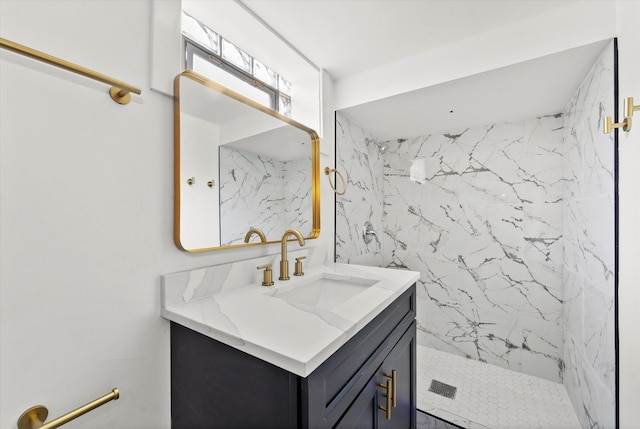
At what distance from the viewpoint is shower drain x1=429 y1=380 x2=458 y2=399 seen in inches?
74.5

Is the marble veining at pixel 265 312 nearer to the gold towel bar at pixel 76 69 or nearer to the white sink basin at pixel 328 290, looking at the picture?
the white sink basin at pixel 328 290

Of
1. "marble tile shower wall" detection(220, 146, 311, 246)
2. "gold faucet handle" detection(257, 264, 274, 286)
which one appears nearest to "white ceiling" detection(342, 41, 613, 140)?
"marble tile shower wall" detection(220, 146, 311, 246)

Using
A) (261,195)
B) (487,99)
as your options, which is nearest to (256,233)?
(261,195)

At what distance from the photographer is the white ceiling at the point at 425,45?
1.25m

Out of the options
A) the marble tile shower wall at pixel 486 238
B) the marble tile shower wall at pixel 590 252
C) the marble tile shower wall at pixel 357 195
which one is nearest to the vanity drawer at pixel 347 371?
the marble tile shower wall at pixel 357 195

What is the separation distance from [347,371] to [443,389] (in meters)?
1.59

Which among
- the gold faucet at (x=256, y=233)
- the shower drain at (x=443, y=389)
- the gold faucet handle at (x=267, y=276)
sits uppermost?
the gold faucet at (x=256, y=233)

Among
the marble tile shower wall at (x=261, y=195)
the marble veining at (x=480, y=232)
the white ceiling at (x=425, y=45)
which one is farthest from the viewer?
the marble veining at (x=480, y=232)

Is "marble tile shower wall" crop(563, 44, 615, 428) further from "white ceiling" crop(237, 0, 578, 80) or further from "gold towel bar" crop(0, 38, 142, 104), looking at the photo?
"gold towel bar" crop(0, 38, 142, 104)

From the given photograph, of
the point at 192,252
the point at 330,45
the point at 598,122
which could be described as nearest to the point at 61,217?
the point at 192,252

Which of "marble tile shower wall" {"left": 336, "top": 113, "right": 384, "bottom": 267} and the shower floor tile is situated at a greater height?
"marble tile shower wall" {"left": 336, "top": 113, "right": 384, "bottom": 267}

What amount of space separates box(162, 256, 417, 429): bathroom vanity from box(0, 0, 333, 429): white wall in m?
0.11

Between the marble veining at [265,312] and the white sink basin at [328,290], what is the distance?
0.9 inches

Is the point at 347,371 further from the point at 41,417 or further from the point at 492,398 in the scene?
the point at 492,398
